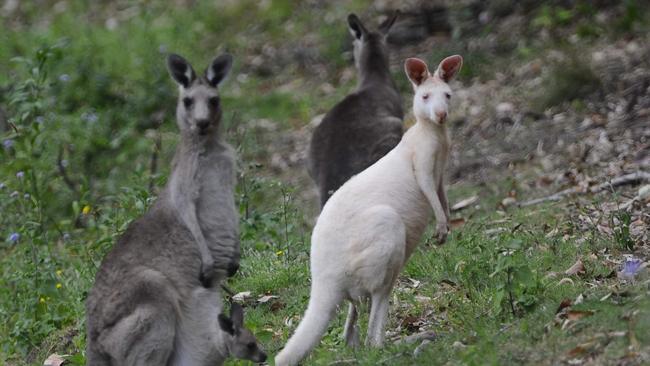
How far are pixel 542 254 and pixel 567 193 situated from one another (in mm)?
2192

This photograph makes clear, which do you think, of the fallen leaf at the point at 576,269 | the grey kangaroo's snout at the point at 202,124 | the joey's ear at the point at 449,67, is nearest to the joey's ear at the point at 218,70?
the grey kangaroo's snout at the point at 202,124

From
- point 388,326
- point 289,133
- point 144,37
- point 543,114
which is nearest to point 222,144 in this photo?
point 388,326

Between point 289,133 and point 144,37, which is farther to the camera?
point 144,37

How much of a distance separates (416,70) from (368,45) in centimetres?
405

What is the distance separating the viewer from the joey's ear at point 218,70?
22.1 feet

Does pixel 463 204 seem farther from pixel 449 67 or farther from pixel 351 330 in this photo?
pixel 351 330

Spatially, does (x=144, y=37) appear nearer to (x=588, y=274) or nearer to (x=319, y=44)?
(x=319, y=44)

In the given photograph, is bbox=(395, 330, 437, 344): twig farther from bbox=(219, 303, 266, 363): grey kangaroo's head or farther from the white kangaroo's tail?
bbox=(219, 303, 266, 363): grey kangaroo's head

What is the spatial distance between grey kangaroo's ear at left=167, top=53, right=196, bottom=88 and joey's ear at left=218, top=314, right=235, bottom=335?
1561 millimetres

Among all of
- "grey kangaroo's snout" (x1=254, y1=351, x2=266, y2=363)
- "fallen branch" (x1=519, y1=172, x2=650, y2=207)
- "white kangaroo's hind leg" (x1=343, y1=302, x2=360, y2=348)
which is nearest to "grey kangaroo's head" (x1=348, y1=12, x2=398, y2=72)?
"fallen branch" (x1=519, y1=172, x2=650, y2=207)

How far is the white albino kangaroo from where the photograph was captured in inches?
233

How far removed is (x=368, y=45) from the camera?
1048 centimetres

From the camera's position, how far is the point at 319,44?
1520cm

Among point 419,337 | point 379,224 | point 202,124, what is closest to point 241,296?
point 202,124
